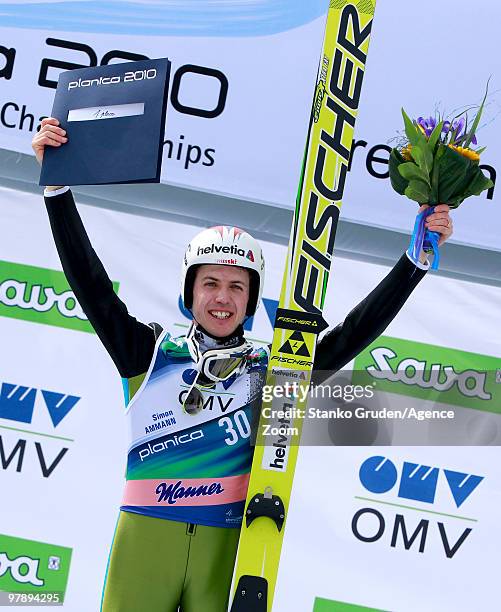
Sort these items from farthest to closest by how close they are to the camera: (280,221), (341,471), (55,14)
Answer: (341,471), (280,221), (55,14)

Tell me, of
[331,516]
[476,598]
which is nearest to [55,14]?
[331,516]

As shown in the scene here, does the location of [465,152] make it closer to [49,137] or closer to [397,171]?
[397,171]

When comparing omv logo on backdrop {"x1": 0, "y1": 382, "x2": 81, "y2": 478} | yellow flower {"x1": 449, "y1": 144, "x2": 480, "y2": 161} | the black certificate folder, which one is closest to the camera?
the black certificate folder

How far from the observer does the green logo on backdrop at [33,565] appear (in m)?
3.76

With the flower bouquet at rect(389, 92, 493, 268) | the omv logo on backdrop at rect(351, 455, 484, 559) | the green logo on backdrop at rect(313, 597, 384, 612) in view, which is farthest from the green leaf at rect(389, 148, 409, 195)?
the green logo on backdrop at rect(313, 597, 384, 612)

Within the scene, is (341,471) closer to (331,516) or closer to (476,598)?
(331,516)

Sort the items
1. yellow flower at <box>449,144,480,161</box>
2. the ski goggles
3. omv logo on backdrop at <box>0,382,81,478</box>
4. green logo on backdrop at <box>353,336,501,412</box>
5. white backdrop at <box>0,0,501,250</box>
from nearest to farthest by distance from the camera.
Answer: yellow flower at <box>449,144,480,161</box>, the ski goggles, white backdrop at <box>0,0,501,250</box>, omv logo on backdrop at <box>0,382,81,478</box>, green logo on backdrop at <box>353,336,501,412</box>

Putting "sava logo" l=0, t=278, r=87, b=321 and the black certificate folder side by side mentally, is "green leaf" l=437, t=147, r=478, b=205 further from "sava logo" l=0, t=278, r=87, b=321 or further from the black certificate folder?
"sava logo" l=0, t=278, r=87, b=321

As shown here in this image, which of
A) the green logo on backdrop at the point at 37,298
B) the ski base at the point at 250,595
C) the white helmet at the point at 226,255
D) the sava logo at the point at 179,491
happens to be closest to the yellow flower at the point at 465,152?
the white helmet at the point at 226,255

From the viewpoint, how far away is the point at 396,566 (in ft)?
12.6

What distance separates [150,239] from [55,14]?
1.01 meters

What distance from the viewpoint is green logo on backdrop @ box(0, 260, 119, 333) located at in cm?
380

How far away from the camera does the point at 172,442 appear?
2.41 m

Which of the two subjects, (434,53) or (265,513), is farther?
(434,53)
